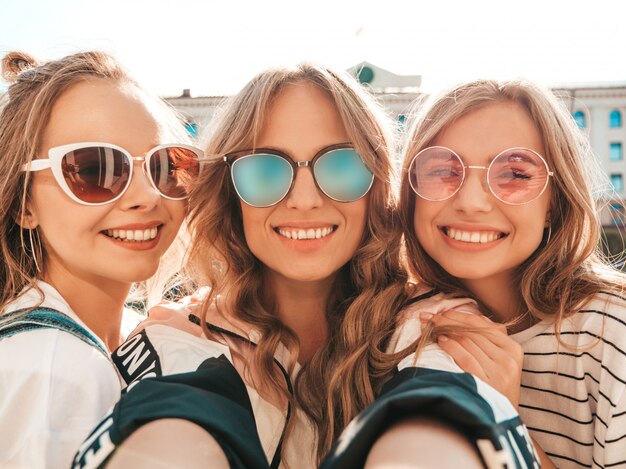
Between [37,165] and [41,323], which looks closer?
[41,323]

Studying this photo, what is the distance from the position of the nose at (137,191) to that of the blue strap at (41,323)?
61 cm

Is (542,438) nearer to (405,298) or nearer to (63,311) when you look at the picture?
(405,298)

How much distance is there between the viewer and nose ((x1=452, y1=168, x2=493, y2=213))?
2.45 metres

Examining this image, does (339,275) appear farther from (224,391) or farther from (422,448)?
(422,448)

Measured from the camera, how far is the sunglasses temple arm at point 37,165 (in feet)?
8.00

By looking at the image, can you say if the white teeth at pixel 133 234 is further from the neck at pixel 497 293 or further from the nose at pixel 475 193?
the neck at pixel 497 293

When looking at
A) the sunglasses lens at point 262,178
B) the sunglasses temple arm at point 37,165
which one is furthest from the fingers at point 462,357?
the sunglasses temple arm at point 37,165

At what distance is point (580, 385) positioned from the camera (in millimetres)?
2266

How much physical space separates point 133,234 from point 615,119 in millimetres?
43833

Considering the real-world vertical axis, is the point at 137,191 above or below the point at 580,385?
above

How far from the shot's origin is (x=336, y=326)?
260 centimetres

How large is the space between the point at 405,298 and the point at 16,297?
1.79m

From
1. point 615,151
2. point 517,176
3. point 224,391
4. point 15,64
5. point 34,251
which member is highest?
point 15,64

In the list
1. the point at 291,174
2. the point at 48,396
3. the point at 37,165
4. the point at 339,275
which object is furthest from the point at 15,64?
the point at 339,275
